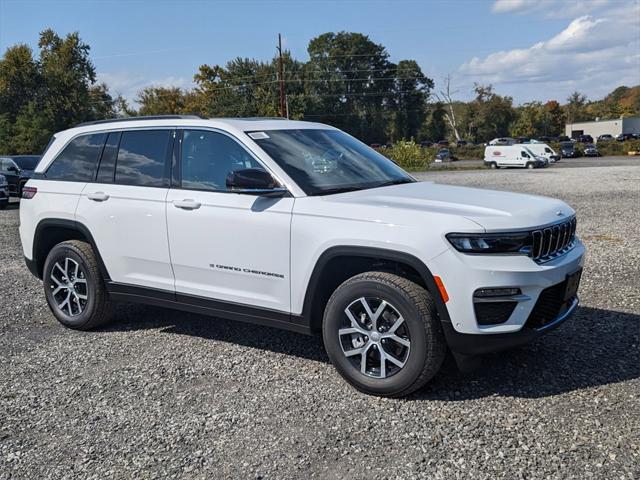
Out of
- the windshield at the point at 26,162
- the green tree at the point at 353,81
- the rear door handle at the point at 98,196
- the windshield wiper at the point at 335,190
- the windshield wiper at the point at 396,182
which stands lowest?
the rear door handle at the point at 98,196

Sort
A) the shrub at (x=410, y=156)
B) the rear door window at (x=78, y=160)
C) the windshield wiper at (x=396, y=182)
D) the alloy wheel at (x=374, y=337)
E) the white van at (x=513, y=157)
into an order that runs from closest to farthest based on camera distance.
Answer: the alloy wheel at (x=374, y=337), the windshield wiper at (x=396, y=182), the rear door window at (x=78, y=160), the shrub at (x=410, y=156), the white van at (x=513, y=157)

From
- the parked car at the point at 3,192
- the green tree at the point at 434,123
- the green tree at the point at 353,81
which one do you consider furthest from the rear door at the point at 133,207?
the green tree at the point at 434,123

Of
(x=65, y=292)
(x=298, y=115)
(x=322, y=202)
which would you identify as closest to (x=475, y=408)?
(x=322, y=202)

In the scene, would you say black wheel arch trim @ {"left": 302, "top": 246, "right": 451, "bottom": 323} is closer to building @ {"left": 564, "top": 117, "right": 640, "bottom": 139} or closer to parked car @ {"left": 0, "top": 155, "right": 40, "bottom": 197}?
parked car @ {"left": 0, "top": 155, "right": 40, "bottom": 197}

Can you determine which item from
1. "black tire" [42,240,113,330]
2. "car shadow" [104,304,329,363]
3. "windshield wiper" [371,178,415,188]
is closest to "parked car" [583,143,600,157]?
"windshield wiper" [371,178,415,188]

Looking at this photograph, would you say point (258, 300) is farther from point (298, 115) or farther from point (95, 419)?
point (298, 115)

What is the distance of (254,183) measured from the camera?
169 inches

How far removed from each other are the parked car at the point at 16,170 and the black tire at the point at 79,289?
1429 cm

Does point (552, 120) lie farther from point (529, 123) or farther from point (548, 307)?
point (548, 307)

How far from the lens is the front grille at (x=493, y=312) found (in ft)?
12.1

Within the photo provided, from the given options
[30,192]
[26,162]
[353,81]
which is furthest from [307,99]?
[30,192]

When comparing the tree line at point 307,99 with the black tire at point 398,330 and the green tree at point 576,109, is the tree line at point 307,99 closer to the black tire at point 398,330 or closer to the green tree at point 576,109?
the green tree at point 576,109

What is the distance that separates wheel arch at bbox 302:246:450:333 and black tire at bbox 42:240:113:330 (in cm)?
226

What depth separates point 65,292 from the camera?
581cm
